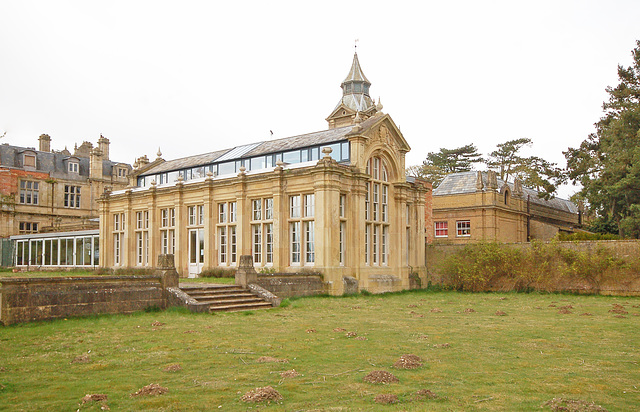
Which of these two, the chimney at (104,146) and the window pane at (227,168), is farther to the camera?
the chimney at (104,146)

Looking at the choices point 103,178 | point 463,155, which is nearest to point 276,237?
point 103,178

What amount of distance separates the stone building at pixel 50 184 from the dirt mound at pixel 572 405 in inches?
1768

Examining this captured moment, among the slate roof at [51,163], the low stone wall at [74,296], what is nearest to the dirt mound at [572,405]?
the low stone wall at [74,296]

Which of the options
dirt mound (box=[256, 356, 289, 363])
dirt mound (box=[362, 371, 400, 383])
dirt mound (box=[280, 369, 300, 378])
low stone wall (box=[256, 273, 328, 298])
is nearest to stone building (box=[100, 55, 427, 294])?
low stone wall (box=[256, 273, 328, 298])

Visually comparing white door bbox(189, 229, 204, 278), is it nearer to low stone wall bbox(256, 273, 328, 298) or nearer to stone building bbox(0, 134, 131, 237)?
low stone wall bbox(256, 273, 328, 298)

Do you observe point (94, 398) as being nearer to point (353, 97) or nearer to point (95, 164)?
point (353, 97)

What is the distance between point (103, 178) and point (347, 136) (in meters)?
38.2

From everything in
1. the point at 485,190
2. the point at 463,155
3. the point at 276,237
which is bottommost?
the point at 276,237

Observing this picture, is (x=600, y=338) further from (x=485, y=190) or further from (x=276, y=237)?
(x=485, y=190)

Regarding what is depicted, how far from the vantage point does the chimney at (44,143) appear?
182 ft

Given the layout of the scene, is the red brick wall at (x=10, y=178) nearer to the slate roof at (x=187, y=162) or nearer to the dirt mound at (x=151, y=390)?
the slate roof at (x=187, y=162)

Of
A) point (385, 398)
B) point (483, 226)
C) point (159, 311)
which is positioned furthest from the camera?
point (483, 226)

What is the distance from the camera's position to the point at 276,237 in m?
24.2

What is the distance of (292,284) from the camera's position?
67.7 ft
